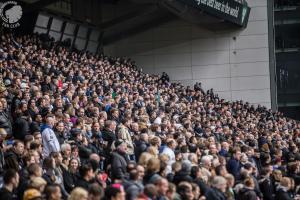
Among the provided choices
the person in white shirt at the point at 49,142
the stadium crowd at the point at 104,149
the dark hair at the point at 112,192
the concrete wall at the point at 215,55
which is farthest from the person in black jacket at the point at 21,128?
the concrete wall at the point at 215,55

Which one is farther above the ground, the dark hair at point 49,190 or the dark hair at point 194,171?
the dark hair at point 49,190

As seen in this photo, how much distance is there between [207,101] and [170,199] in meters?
24.6

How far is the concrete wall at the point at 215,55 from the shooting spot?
3912 cm

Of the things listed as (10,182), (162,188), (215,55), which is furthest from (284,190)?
(215,55)

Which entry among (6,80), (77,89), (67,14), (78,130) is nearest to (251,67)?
(67,14)

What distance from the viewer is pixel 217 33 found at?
39531 mm

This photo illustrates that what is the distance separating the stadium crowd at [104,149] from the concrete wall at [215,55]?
45.7 feet

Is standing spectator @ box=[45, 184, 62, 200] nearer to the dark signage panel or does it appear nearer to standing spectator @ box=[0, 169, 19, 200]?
standing spectator @ box=[0, 169, 19, 200]

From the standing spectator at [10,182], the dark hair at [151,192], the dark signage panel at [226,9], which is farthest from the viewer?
the dark signage panel at [226,9]

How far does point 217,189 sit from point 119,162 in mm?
1985

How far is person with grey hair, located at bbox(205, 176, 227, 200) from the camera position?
35.4 feet

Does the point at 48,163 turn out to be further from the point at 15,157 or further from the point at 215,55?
the point at 215,55

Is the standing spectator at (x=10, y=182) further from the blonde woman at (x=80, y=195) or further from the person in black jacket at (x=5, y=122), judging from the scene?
the person in black jacket at (x=5, y=122)

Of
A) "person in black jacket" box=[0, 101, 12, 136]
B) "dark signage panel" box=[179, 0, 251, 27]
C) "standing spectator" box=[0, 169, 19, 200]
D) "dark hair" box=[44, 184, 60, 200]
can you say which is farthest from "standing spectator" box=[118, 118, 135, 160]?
"dark signage panel" box=[179, 0, 251, 27]
